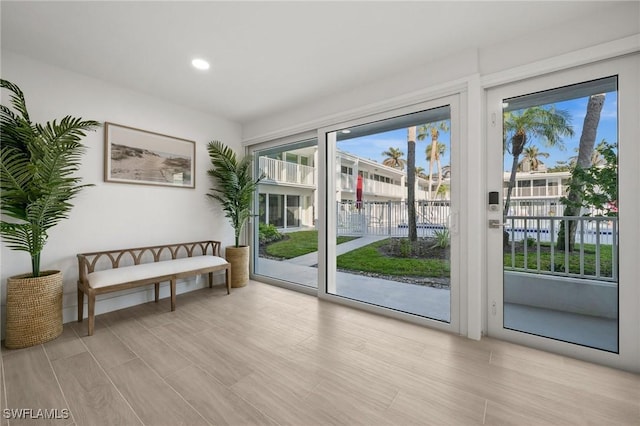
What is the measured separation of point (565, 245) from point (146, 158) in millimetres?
4323

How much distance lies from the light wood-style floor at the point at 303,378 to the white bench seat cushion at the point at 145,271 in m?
0.45

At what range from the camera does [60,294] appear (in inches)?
89.3

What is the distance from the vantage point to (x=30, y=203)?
2.12m

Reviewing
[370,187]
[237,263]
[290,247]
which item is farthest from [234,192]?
[370,187]

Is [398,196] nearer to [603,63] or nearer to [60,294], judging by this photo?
[603,63]

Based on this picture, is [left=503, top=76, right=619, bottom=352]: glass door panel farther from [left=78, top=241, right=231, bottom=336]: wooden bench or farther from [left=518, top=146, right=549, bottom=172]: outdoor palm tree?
[left=78, top=241, right=231, bottom=336]: wooden bench

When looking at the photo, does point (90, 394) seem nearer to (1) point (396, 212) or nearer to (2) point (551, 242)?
(1) point (396, 212)

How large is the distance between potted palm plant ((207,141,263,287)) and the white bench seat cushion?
1.24 ft

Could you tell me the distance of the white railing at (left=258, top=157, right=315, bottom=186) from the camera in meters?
4.26

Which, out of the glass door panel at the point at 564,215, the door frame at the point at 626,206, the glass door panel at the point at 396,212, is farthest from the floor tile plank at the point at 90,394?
the door frame at the point at 626,206

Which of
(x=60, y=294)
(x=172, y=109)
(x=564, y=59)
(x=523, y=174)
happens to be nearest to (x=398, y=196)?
(x=523, y=174)

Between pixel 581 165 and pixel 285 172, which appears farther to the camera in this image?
pixel 285 172

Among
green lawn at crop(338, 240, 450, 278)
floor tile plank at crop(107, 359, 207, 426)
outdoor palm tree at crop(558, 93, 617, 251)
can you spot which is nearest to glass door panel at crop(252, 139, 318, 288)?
green lawn at crop(338, 240, 450, 278)

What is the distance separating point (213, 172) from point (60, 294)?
6.85 feet
